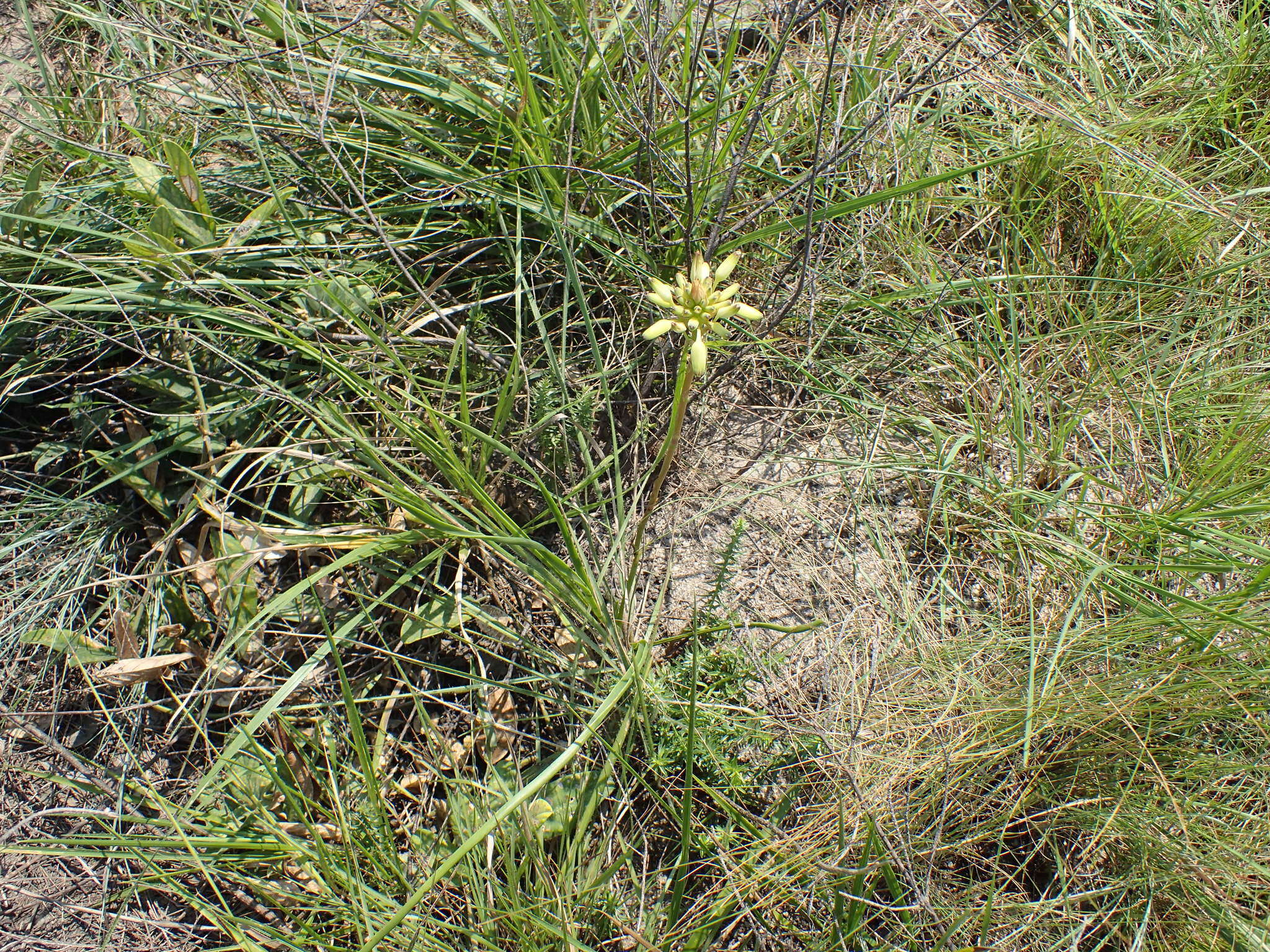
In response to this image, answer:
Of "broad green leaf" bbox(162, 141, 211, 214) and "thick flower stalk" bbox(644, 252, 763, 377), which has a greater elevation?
"thick flower stalk" bbox(644, 252, 763, 377)

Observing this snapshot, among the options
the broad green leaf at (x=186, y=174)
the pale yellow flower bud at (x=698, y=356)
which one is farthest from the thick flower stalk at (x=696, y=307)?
the broad green leaf at (x=186, y=174)

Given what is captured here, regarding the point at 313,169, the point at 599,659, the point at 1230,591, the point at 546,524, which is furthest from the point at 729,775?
the point at 313,169

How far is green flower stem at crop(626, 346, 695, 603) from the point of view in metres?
1.29

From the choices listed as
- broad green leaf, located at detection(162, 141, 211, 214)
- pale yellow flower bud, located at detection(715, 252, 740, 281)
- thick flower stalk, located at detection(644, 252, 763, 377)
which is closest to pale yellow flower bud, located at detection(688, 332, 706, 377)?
thick flower stalk, located at detection(644, 252, 763, 377)

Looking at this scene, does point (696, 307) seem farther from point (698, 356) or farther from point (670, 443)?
point (670, 443)

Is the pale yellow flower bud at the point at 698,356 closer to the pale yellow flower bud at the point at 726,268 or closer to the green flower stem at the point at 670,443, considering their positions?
the green flower stem at the point at 670,443

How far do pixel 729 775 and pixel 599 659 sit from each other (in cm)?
36

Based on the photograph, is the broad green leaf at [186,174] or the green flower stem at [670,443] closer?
the green flower stem at [670,443]

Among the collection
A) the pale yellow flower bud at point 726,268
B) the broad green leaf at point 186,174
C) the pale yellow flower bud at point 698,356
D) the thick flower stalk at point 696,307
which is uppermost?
the pale yellow flower bud at point 726,268

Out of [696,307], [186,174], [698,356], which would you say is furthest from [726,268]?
[186,174]

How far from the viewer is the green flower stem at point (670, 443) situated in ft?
4.23

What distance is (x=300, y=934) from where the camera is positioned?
156cm

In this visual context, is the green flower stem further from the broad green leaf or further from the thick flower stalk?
the broad green leaf

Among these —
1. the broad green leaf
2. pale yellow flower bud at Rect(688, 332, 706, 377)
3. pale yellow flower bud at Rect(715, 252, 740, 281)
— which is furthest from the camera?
the broad green leaf
